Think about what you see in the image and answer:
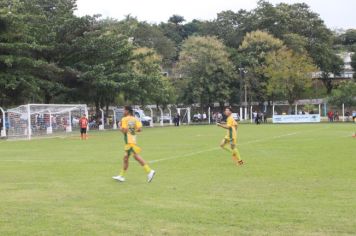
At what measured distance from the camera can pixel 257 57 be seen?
7388 centimetres

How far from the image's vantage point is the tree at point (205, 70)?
7050cm

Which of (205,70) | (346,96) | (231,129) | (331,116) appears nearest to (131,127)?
(231,129)

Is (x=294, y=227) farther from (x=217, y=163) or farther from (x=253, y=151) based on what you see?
(x=253, y=151)

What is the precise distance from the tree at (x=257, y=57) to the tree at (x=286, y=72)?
1425 mm

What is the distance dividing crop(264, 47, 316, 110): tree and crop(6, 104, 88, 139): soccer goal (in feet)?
111

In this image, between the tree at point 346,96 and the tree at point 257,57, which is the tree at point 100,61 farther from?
the tree at point 257,57

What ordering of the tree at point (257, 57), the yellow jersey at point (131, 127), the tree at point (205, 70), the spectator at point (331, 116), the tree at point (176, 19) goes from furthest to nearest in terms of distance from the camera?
the tree at point (176, 19)
the tree at point (257, 57)
the tree at point (205, 70)
the spectator at point (331, 116)
the yellow jersey at point (131, 127)

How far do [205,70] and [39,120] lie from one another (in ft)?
113

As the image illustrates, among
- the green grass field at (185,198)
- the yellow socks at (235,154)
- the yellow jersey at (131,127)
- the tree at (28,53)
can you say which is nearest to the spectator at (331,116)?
the tree at (28,53)

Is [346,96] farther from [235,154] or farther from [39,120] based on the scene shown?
[235,154]

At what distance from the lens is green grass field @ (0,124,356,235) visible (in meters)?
7.68

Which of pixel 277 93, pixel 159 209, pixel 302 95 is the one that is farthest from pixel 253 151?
pixel 302 95

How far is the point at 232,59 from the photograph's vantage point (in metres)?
76.6

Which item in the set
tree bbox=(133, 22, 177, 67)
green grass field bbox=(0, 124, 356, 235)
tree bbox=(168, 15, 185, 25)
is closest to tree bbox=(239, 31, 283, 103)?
tree bbox=(133, 22, 177, 67)
